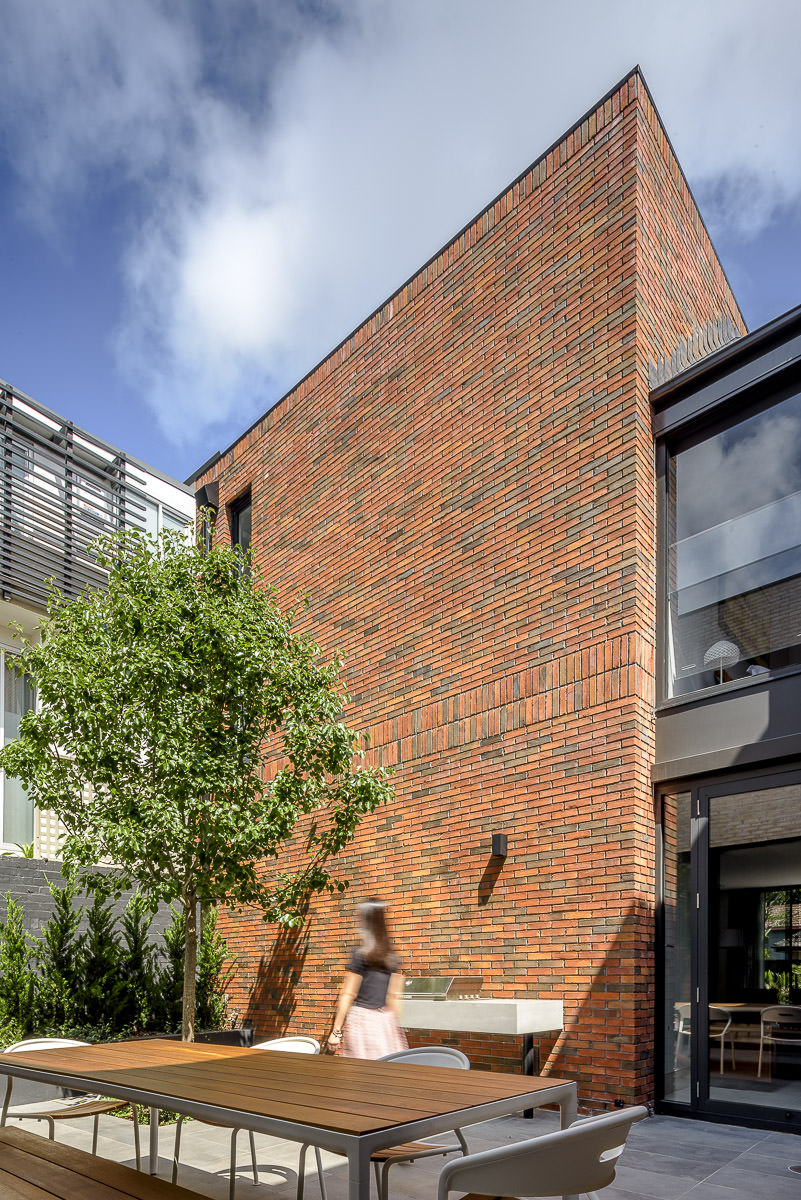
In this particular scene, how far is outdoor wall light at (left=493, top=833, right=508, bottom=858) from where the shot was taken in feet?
24.2

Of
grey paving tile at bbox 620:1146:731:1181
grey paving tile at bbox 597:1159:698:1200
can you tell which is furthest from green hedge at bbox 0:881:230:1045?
grey paving tile at bbox 597:1159:698:1200

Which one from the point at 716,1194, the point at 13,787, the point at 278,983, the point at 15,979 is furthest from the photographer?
the point at 13,787

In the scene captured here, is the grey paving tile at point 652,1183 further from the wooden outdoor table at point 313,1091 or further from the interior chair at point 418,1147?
the wooden outdoor table at point 313,1091

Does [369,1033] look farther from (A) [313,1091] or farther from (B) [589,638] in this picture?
(B) [589,638]

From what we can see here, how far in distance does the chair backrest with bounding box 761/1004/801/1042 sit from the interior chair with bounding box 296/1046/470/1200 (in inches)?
110

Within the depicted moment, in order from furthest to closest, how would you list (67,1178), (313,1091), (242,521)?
1. (242,521)
2. (67,1178)
3. (313,1091)

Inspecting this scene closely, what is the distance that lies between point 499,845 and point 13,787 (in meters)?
5.54

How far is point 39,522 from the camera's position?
1093 cm

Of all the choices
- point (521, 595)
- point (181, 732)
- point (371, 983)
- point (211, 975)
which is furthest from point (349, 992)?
point (211, 975)

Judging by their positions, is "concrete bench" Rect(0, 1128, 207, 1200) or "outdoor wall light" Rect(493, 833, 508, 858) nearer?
"concrete bench" Rect(0, 1128, 207, 1200)

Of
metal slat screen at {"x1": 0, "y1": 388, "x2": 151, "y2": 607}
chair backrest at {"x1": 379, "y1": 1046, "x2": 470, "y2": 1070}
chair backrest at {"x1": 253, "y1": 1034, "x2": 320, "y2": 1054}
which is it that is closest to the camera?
chair backrest at {"x1": 379, "y1": 1046, "x2": 470, "y2": 1070}

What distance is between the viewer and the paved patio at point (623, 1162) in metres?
4.63

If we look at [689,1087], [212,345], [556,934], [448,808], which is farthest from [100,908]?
[212,345]

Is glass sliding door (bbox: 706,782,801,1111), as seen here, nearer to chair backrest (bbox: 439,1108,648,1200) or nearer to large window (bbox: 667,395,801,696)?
large window (bbox: 667,395,801,696)
